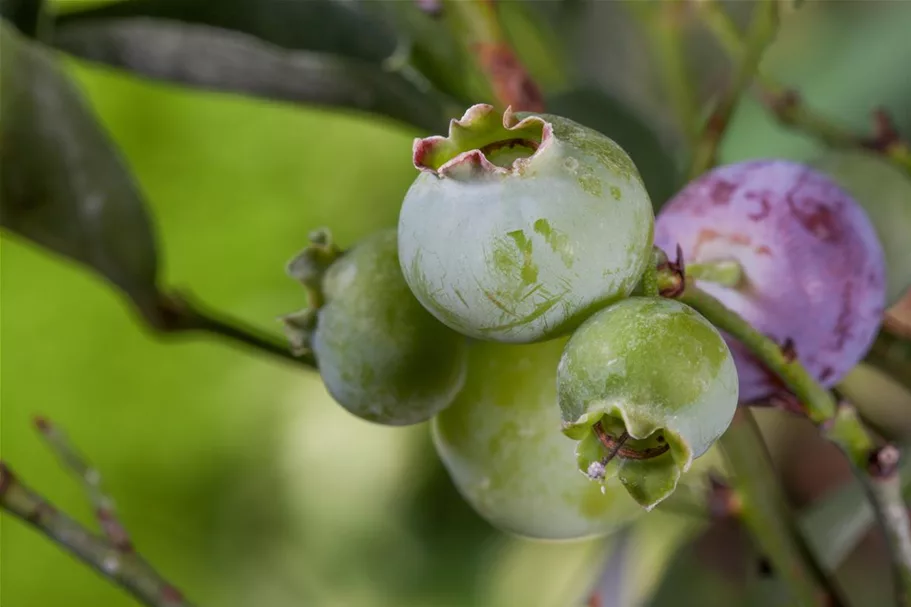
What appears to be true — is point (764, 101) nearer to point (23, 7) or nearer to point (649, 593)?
point (649, 593)

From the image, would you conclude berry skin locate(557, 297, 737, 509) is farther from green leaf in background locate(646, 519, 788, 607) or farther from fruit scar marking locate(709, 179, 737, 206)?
green leaf in background locate(646, 519, 788, 607)

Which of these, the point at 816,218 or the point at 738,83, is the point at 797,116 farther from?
the point at 816,218

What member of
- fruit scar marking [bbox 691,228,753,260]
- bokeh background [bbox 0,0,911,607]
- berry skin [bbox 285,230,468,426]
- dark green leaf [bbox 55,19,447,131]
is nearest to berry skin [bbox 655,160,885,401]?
fruit scar marking [bbox 691,228,753,260]

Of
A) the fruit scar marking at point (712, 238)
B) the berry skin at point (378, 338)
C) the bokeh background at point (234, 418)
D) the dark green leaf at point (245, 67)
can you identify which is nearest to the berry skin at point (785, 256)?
the fruit scar marking at point (712, 238)

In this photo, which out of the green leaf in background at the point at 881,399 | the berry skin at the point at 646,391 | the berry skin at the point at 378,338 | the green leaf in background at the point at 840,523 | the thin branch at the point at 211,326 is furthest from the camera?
the green leaf in background at the point at 881,399

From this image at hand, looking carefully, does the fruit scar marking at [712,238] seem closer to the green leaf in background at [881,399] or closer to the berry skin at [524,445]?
the berry skin at [524,445]

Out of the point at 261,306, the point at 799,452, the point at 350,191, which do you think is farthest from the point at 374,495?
the point at 799,452

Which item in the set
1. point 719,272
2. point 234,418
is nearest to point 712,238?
point 719,272

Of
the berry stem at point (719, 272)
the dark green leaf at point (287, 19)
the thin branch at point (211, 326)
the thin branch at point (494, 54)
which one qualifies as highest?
the berry stem at point (719, 272)
